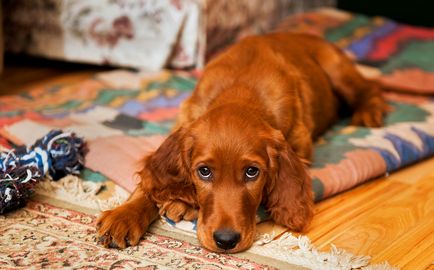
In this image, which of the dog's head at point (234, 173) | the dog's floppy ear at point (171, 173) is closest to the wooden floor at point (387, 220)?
the dog's head at point (234, 173)

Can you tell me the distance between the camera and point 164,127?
3604 mm

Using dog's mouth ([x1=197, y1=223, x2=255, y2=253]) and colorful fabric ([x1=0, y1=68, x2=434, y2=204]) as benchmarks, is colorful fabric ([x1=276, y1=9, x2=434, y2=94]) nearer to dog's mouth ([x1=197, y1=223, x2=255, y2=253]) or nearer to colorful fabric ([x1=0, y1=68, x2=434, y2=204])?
colorful fabric ([x1=0, y1=68, x2=434, y2=204])

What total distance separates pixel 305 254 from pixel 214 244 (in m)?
0.34

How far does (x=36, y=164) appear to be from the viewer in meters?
2.87

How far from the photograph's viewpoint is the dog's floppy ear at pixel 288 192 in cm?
255

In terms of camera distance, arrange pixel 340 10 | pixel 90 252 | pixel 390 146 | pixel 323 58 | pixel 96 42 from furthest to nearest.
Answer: pixel 340 10 → pixel 96 42 → pixel 323 58 → pixel 390 146 → pixel 90 252

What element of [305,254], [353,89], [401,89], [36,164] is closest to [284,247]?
[305,254]

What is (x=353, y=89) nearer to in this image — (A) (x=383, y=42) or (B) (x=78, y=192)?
(A) (x=383, y=42)

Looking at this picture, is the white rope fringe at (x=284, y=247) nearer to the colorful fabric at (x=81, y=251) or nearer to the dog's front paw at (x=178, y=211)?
the colorful fabric at (x=81, y=251)

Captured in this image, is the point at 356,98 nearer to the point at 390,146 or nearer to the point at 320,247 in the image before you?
the point at 390,146

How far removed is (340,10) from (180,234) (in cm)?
408

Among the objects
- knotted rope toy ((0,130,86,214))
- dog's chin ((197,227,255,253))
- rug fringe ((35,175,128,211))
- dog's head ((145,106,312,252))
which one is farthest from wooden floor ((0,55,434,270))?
knotted rope toy ((0,130,86,214))

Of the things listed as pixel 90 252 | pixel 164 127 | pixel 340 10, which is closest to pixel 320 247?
pixel 90 252

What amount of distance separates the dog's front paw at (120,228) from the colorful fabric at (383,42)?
8.86 ft
